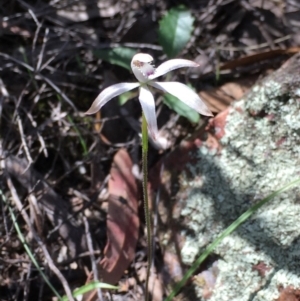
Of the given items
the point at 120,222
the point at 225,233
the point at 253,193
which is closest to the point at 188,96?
the point at 225,233

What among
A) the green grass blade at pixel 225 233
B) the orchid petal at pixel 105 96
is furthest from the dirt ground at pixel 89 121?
the orchid petal at pixel 105 96

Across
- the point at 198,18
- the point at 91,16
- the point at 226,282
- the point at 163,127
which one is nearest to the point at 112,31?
the point at 91,16

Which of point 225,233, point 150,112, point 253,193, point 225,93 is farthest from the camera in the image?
point 225,93

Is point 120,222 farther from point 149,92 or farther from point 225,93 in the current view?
point 149,92

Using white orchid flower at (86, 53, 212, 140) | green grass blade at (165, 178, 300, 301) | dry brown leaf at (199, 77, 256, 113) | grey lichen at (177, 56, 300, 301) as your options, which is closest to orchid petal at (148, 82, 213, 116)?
white orchid flower at (86, 53, 212, 140)

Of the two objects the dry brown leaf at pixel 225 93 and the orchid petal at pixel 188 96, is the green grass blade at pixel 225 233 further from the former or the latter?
the dry brown leaf at pixel 225 93

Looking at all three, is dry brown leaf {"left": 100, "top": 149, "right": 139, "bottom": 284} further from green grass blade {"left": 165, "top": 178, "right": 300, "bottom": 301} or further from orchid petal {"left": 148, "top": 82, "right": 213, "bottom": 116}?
orchid petal {"left": 148, "top": 82, "right": 213, "bottom": 116}

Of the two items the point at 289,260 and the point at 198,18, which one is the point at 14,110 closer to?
the point at 198,18
